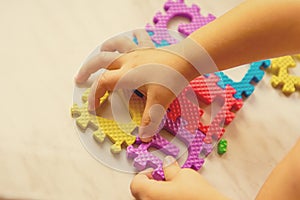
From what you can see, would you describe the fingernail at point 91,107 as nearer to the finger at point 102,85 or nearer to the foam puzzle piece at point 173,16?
the finger at point 102,85

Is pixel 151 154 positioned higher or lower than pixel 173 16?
lower

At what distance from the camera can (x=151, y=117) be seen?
60 cm

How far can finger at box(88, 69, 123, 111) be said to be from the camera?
0.61 meters

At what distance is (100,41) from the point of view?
694 millimetres

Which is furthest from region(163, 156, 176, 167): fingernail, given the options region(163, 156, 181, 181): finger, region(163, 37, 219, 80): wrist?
region(163, 37, 219, 80): wrist

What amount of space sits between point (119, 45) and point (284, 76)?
0.78ft

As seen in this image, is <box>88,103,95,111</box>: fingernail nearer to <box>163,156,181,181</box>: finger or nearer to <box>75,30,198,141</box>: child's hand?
<box>75,30,198,141</box>: child's hand

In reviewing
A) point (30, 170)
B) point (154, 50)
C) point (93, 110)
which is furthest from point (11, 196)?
point (154, 50)

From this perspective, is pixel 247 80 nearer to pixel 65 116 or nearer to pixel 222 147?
pixel 222 147

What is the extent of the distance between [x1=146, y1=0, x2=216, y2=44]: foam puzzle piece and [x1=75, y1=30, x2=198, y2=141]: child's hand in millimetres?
85

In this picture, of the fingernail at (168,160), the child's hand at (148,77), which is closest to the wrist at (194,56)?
the child's hand at (148,77)

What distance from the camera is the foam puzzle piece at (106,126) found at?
0.61 metres

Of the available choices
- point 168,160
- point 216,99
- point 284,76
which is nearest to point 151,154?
point 168,160

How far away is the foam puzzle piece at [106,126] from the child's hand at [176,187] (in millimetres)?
51
